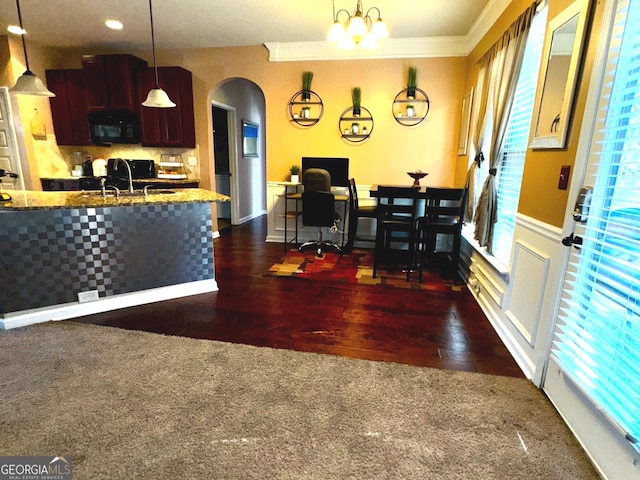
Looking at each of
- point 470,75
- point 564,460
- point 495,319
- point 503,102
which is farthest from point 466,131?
point 564,460

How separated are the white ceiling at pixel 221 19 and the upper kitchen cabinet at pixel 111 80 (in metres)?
0.26

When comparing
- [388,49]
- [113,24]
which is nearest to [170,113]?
[113,24]

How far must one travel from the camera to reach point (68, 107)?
4.91 m

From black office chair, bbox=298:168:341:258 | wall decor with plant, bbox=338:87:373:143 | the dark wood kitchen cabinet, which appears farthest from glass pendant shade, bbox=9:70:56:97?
wall decor with plant, bbox=338:87:373:143

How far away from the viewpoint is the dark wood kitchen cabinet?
15.8 feet

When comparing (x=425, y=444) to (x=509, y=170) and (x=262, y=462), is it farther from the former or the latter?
(x=509, y=170)

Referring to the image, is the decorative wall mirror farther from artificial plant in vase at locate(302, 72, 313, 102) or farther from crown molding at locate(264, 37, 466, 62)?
artificial plant in vase at locate(302, 72, 313, 102)

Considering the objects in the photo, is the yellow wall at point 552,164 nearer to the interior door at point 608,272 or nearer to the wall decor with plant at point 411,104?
the interior door at point 608,272

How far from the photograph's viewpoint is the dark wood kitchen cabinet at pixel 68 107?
4.82 meters

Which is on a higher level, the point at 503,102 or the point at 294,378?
the point at 503,102

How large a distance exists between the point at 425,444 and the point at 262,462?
74 cm

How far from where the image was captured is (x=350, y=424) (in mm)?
1637

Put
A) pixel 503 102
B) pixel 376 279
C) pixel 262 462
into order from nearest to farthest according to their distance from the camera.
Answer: pixel 262 462, pixel 503 102, pixel 376 279

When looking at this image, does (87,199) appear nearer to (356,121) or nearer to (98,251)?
(98,251)
